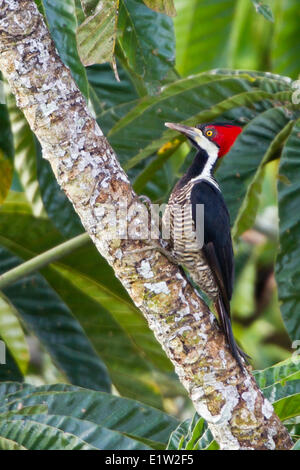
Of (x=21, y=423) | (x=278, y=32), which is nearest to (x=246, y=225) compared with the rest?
(x=21, y=423)

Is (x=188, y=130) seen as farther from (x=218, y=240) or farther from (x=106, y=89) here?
(x=106, y=89)

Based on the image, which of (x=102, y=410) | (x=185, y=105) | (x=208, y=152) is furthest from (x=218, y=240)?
(x=102, y=410)

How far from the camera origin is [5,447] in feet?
7.11

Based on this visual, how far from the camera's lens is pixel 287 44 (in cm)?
444

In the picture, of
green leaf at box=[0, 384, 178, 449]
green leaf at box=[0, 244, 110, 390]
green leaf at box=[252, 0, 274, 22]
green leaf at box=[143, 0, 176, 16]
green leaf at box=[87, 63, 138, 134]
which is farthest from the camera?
green leaf at box=[87, 63, 138, 134]

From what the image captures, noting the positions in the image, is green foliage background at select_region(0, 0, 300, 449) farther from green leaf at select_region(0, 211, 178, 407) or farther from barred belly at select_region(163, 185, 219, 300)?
barred belly at select_region(163, 185, 219, 300)

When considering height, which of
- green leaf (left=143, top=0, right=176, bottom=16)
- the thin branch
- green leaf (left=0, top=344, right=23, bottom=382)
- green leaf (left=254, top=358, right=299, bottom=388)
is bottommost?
green leaf (left=0, top=344, right=23, bottom=382)

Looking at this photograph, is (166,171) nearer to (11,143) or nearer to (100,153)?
(11,143)

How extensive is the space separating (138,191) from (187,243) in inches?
21.3

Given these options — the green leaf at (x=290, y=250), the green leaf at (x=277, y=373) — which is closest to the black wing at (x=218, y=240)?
the green leaf at (x=290, y=250)

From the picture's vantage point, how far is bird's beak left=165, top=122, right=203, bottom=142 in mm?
2938

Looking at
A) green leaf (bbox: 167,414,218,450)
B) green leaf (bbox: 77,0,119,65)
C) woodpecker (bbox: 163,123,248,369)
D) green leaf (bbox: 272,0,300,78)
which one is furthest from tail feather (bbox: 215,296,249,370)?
green leaf (bbox: 272,0,300,78)

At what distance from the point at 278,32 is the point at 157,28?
5.85 ft

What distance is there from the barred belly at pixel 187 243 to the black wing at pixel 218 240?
0.17 feet
